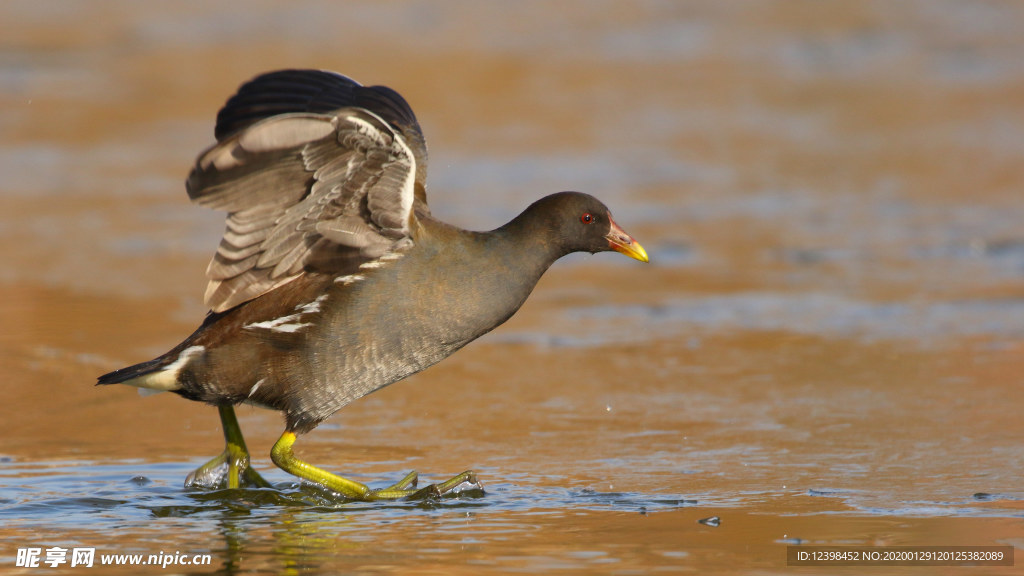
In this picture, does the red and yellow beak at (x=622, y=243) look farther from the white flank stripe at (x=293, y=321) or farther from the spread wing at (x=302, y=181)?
the white flank stripe at (x=293, y=321)

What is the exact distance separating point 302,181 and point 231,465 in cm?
129

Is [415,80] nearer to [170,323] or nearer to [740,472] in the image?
[170,323]

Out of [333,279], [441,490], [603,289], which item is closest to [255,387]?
[333,279]

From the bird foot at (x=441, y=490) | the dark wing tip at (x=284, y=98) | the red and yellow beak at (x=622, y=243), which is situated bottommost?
the bird foot at (x=441, y=490)

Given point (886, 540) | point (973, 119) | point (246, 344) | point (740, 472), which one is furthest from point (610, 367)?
point (973, 119)

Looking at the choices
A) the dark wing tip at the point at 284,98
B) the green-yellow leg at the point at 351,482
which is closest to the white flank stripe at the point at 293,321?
the green-yellow leg at the point at 351,482

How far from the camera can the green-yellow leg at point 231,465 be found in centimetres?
583

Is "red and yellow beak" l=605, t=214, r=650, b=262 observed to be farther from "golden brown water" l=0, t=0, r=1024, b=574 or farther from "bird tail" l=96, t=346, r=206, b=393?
"bird tail" l=96, t=346, r=206, b=393

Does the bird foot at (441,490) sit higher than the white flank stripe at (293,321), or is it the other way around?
the white flank stripe at (293,321)

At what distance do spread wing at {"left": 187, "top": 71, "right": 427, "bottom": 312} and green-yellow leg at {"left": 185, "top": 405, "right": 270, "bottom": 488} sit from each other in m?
0.59

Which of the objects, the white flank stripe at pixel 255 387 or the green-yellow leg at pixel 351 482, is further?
the white flank stripe at pixel 255 387

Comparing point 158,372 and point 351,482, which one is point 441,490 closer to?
point 351,482

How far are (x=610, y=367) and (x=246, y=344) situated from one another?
237 cm

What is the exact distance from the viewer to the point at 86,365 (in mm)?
7664
